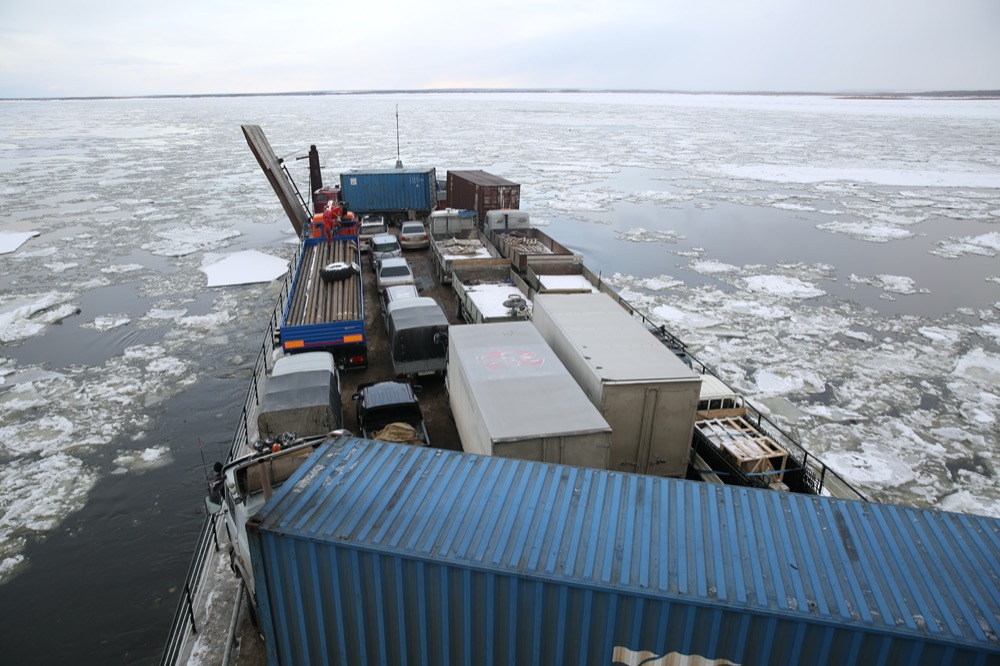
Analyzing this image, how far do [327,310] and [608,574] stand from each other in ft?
43.6

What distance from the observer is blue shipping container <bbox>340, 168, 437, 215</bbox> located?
33812 mm

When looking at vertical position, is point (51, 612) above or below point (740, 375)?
below

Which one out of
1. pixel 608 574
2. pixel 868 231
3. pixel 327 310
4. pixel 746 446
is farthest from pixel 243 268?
pixel 868 231

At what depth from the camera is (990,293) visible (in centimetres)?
2664

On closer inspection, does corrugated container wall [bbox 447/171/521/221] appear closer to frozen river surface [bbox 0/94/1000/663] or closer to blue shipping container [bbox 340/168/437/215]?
blue shipping container [bbox 340/168/437/215]

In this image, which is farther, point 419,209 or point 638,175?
point 638,175

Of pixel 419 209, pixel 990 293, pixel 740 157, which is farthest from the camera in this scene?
pixel 740 157

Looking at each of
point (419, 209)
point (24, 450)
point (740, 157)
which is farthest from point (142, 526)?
point (740, 157)

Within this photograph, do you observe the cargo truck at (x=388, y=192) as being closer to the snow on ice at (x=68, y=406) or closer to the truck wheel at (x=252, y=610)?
the snow on ice at (x=68, y=406)

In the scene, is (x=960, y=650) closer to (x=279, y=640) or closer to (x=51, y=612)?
(x=279, y=640)

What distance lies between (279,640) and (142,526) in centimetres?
795

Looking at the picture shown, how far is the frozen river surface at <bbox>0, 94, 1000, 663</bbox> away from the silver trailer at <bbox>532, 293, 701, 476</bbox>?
6.03m

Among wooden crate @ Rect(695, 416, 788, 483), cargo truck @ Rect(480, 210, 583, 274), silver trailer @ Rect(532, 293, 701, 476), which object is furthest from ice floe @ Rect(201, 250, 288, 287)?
wooden crate @ Rect(695, 416, 788, 483)

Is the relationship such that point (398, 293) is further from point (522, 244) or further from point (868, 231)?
point (868, 231)
